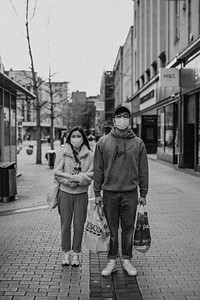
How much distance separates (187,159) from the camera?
739 inches

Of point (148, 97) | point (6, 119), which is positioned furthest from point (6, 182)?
point (148, 97)

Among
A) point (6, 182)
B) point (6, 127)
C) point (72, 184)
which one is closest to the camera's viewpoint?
point (72, 184)

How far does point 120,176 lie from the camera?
485 cm

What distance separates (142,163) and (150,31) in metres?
30.1

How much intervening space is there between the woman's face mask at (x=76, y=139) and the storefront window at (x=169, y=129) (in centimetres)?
1707

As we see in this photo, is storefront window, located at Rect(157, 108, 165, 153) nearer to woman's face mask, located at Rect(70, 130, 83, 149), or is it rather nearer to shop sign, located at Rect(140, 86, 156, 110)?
shop sign, located at Rect(140, 86, 156, 110)

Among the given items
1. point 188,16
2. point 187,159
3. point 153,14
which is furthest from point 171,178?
point 153,14

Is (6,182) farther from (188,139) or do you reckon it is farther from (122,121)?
(188,139)

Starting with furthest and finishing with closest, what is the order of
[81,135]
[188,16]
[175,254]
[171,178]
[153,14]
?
[153,14] < [188,16] < [171,178] < [175,254] < [81,135]

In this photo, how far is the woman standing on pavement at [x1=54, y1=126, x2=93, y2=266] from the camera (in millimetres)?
5285

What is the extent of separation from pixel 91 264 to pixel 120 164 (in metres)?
1.42

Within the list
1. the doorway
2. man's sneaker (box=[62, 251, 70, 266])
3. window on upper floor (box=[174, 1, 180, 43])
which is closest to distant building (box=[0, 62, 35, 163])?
the doorway

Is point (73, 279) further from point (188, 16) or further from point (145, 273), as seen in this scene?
point (188, 16)

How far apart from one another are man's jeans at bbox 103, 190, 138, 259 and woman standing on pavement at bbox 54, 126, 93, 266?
0.44 metres
